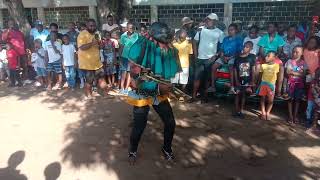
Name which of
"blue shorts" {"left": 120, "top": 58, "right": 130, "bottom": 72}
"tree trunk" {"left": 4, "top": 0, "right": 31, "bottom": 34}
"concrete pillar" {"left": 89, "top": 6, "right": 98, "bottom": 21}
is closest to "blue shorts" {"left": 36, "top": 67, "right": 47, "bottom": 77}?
"tree trunk" {"left": 4, "top": 0, "right": 31, "bottom": 34}

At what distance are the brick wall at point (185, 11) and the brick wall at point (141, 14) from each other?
0.40 metres

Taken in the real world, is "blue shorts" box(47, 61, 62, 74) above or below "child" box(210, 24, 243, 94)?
below

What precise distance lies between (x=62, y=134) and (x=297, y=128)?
4.00 m

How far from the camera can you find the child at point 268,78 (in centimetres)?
644

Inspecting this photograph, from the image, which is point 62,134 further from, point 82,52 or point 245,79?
point 245,79

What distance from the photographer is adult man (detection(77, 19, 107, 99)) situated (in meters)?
7.80

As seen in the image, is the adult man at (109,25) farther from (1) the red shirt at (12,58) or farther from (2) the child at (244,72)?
(2) the child at (244,72)

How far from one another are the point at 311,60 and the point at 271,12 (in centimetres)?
440

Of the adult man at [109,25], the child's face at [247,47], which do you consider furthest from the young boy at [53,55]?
the child's face at [247,47]

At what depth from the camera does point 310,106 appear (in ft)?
20.4

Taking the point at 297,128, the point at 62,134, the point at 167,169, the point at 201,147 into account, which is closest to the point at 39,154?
the point at 62,134

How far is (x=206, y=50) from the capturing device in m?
7.55

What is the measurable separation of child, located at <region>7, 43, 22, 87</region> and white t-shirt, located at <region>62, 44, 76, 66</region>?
5.41 ft

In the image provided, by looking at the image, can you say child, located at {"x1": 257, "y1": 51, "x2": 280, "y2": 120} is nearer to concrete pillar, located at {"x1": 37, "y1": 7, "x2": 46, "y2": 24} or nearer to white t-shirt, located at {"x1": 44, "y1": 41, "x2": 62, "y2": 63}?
white t-shirt, located at {"x1": 44, "y1": 41, "x2": 62, "y2": 63}
